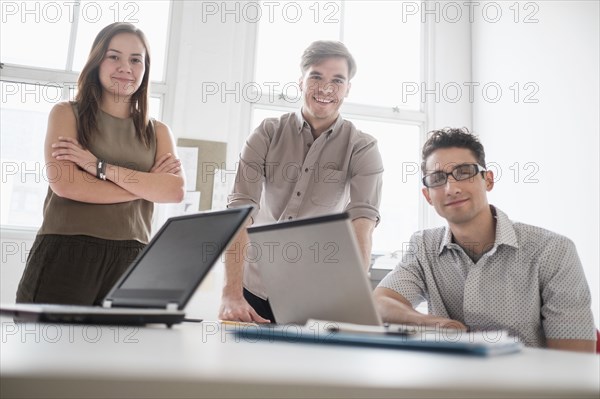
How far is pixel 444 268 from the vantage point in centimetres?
155

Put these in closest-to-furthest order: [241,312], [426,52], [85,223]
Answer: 1. [241,312]
2. [85,223]
3. [426,52]

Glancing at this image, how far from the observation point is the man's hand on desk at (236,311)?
1343mm

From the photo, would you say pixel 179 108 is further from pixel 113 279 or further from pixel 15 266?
pixel 113 279

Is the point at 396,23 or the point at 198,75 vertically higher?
the point at 396,23

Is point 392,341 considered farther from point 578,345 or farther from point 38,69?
point 38,69

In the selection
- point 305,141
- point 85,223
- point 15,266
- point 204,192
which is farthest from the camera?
point 204,192

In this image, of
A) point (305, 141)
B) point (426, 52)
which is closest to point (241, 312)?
point (305, 141)

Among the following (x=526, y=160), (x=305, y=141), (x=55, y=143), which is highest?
(x=526, y=160)

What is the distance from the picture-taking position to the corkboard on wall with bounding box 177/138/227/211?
3.26 metres

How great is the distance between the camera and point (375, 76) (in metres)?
3.94

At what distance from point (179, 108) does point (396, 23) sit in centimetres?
185

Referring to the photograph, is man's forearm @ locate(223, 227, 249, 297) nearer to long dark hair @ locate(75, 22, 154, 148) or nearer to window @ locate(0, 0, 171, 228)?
long dark hair @ locate(75, 22, 154, 148)

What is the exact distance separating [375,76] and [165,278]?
3281mm

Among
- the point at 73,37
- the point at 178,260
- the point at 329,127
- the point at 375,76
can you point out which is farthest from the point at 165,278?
the point at 375,76
